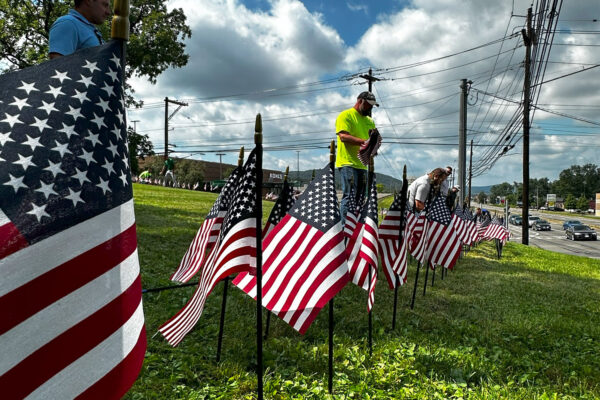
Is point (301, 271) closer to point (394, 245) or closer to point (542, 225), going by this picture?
point (394, 245)

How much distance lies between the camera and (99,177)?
1483 mm

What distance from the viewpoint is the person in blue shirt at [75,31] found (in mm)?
2221

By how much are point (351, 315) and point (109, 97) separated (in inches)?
160

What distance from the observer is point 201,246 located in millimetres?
3707

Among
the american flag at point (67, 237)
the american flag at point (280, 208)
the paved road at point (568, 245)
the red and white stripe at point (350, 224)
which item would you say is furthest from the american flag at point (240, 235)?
the paved road at point (568, 245)

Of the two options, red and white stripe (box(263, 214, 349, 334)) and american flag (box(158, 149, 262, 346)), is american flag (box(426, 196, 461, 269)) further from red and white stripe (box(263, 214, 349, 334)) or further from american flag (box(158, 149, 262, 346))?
american flag (box(158, 149, 262, 346))

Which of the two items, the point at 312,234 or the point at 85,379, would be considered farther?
the point at 312,234

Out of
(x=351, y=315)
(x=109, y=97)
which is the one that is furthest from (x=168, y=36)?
(x=109, y=97)

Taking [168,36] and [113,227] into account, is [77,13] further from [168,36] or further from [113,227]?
[168,36]

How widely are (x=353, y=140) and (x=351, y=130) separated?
23 cm

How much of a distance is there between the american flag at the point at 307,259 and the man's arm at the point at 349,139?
6.38 ft

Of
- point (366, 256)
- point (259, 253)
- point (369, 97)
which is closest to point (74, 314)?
point (259, 253)

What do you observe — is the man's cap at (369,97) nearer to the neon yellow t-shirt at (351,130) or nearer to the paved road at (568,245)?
the neon yellow t-shirt at (351,130)

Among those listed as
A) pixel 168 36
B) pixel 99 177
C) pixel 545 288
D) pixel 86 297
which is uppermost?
pixel 168 36
